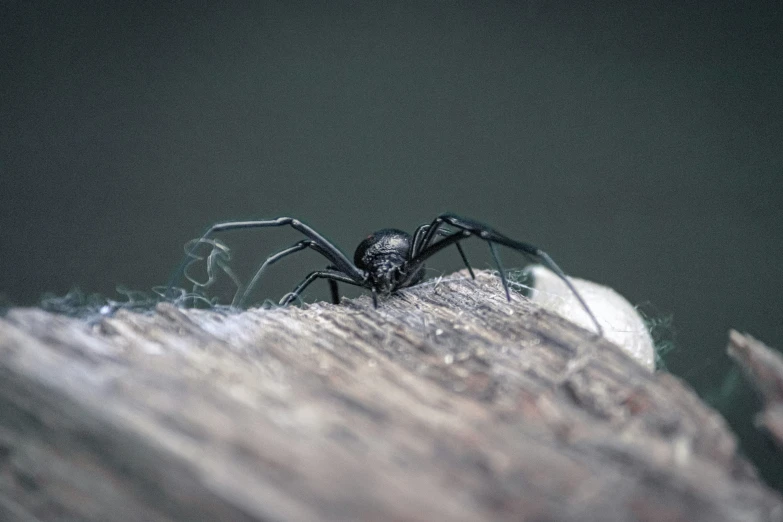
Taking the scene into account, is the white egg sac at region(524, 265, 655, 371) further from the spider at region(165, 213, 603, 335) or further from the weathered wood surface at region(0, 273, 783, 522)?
the weathered wood surface at region(0, 273, 783, 522)

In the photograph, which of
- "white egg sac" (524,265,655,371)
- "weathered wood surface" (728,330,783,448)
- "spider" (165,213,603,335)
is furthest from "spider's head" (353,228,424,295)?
"weathered wood surface" (728,330,783,448)

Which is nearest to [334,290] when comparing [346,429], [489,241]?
[489,241]

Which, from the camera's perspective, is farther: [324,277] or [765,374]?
[324,277]

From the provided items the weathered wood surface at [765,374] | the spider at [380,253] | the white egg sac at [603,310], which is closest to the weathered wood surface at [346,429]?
the weathered wood surface at [765,374]

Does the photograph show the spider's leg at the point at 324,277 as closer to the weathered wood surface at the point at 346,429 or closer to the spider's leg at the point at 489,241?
the spider's leg at the point at 489,241

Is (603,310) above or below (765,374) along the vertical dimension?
above

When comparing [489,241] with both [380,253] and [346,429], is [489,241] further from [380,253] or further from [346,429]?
[346,429]

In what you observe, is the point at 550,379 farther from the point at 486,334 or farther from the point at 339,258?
the point at 339,258
